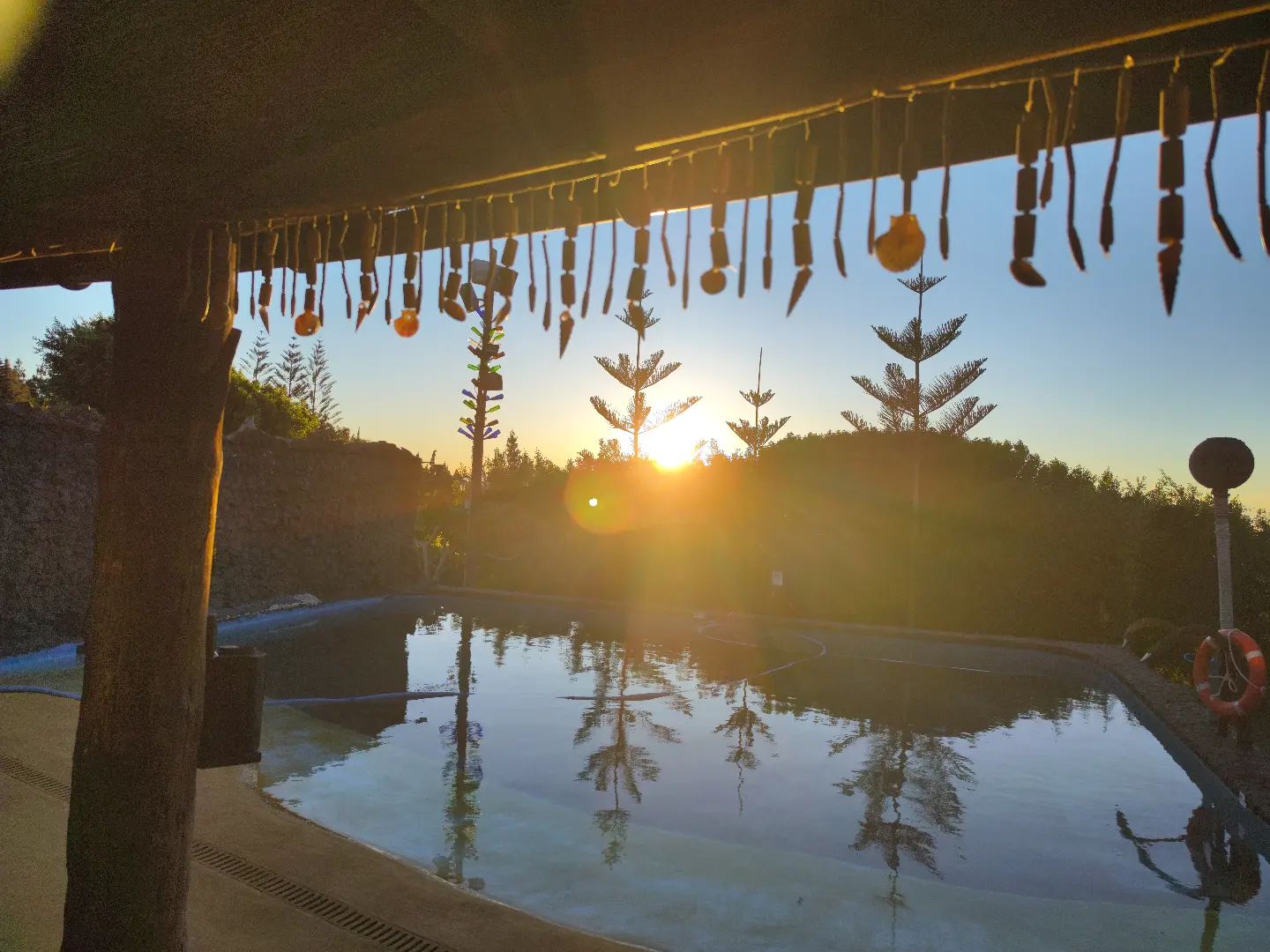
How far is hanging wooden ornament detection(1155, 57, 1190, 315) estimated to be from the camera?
Answer: 1.00 m

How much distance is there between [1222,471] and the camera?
229 inches

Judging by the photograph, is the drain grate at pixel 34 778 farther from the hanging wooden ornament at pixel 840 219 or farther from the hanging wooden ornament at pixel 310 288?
the hanging wooden ornament at pixel 840 219

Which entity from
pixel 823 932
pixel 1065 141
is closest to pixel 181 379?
pixel 1065 141

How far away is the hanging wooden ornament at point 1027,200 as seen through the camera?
3.52 ft

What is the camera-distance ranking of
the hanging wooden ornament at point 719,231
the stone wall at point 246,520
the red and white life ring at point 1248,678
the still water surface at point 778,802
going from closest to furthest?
the hanging wooden ornament at point 719,231 < the still water surface at point 778,802 < the red and white life ring at point 1248,678 < the stone wall at point 246,520

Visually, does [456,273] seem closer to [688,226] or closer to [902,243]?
[688,226]

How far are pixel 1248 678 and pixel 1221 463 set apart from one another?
151 cm

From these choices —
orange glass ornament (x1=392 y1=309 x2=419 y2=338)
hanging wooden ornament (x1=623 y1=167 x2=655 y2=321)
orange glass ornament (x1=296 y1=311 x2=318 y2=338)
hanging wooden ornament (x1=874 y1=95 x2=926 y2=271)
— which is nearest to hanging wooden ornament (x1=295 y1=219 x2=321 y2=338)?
orange glass ornament (x1=296 y1=311 x2=318 y2=338)

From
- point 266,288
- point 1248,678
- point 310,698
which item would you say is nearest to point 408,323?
point 266,288

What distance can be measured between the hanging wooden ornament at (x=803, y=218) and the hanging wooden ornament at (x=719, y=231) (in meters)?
0.13

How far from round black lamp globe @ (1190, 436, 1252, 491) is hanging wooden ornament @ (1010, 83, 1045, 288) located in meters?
5.84

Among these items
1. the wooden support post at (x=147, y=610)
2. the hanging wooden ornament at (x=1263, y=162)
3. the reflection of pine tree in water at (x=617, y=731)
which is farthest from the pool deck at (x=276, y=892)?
the hanging wooden ornament at (x=1263, y=162)

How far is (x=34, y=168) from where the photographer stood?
1941 millimetres

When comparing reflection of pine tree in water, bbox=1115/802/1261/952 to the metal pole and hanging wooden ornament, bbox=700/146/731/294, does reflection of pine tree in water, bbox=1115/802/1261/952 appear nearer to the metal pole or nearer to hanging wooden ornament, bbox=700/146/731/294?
the metal pole
